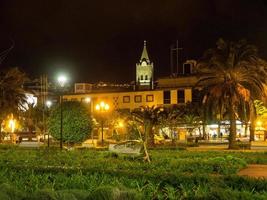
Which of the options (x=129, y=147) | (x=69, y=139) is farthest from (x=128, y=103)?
(x=129, y=147)

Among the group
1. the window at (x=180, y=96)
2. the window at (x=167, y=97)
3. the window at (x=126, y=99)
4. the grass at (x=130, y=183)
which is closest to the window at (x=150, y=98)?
the window at (x=167, y=97)

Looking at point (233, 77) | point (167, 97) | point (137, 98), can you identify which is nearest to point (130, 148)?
point (233, 77)

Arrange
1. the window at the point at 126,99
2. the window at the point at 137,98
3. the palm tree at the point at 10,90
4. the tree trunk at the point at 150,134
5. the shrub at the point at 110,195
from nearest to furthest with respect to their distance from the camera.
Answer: the shrub at the point at 110,195 < the tree trunk at the point at 150,134 < the palm tree at the point at 10,90 < the window at the point at 137,98 < the window at the point at 126,99

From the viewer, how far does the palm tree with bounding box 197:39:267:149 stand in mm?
37250

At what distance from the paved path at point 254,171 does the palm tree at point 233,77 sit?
1369 centimetres

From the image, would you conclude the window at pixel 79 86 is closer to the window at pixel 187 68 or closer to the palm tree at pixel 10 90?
the window at pixel 187 68

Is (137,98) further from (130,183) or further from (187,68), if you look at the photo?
(130,183)

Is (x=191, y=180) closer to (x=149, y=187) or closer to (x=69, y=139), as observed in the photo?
(x=149, y=187)

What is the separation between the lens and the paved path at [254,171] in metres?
20.0

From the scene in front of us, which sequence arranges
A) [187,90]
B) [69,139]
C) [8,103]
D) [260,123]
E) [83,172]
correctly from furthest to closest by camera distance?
1. [187,90]
2. [260,123]
3. [8,103]
4. [69,139]
5. [83,172]

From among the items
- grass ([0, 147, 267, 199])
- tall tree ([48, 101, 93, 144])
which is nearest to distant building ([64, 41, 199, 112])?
tall tree ([48, 101, 93, 144])

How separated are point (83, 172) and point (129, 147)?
10310 mm

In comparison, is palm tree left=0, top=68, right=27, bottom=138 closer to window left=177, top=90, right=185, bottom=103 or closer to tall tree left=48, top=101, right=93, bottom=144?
tall tree left=48, top=101, right=93, bottom=144

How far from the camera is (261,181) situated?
1380cm
